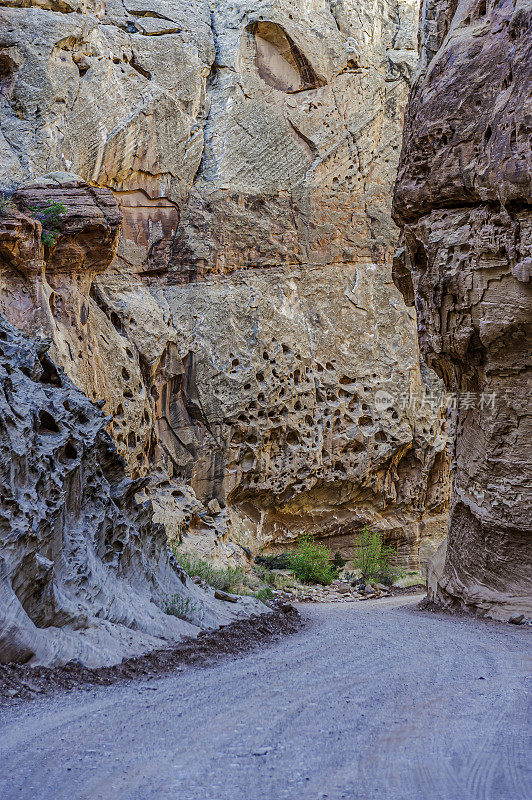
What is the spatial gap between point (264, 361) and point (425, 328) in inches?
415

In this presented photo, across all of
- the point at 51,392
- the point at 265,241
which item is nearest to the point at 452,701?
the point at 51,392

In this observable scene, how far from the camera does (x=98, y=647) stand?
19.4 feet

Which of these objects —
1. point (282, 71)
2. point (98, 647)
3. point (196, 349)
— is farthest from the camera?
point (282, 71)

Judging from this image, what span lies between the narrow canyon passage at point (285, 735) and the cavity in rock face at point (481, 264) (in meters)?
4.67

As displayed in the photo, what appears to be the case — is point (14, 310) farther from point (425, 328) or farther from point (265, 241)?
point (265, 241)

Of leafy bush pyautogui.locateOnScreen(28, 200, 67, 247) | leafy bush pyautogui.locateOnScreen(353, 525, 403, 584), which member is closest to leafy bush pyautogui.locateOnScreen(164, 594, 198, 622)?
leafy bush pyautogui.locateOnScreen(28, 200, 67, 247)

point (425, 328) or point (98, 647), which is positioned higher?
point (425, 328)

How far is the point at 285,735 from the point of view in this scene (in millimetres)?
4195

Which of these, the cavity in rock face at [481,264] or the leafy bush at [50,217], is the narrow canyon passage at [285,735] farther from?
the leafy bush at [50,217]

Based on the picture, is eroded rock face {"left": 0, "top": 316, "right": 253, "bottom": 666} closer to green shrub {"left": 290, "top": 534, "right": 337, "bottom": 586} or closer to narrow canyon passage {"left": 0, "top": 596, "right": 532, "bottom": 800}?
narrow canyon passage {"left": 0, "top": 596, "right": 532, "bottom": 800}

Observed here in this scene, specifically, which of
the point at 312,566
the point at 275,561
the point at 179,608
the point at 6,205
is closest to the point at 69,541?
the point at 179,608

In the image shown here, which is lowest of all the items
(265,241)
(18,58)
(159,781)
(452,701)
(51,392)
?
(452,701)

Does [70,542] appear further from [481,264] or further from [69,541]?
[481,264]

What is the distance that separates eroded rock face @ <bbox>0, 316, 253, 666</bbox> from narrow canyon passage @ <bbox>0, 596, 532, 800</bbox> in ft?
2.17
